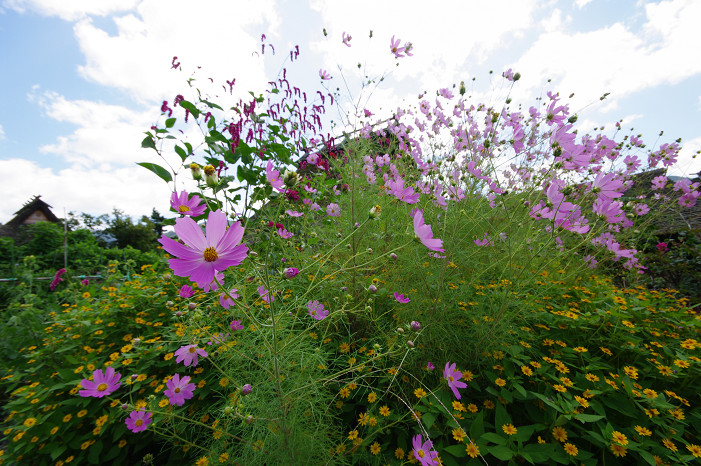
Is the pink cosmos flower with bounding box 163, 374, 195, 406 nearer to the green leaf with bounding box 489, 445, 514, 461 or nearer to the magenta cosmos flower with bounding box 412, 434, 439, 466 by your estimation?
the magenta cosmos flower with bounding box 412, 434, 439, 466

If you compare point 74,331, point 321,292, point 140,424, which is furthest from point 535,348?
point 74,331

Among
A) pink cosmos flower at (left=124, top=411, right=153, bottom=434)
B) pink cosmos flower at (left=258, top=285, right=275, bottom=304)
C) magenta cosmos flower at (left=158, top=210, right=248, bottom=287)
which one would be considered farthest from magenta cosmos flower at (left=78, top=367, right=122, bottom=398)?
magenta cosmos flower at (left=158, top=210, right=248, bottom=287)

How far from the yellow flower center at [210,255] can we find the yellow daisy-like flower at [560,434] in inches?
46.2

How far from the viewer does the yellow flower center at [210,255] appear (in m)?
0.53

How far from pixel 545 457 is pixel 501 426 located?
5.2 inches

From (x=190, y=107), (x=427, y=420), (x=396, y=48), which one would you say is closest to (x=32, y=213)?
→ (x=190, y=107)

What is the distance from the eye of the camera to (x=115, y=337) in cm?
156

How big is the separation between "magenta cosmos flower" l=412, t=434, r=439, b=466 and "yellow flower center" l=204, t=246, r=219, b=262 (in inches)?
28.7

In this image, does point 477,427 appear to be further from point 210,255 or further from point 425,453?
point 210,255

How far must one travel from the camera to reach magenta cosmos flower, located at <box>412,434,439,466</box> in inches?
29.6

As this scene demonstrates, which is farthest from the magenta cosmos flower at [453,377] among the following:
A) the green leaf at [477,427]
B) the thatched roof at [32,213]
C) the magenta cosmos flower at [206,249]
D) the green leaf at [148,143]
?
the thatched roof at [32,213]

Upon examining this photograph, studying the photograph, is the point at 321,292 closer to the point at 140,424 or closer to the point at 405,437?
the point at 405,437

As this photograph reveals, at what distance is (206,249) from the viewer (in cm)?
55

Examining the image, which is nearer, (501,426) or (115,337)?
(501,426)
